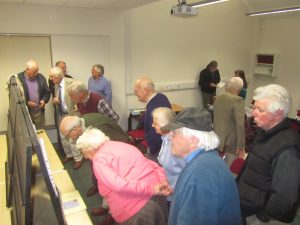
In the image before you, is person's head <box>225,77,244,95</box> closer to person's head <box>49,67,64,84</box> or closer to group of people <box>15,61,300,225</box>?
group of people <box>15,61,300,225</box>

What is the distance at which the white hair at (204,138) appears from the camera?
148cm

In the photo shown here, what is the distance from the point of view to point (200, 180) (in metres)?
1.36

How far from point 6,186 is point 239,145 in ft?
8.94

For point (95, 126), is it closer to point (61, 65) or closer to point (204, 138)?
point (204, 138)

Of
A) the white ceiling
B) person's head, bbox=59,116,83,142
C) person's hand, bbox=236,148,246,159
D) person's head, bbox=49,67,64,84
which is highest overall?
the white ceiling

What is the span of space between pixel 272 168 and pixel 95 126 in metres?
1.65

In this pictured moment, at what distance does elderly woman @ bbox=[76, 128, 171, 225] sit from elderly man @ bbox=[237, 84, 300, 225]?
58cm

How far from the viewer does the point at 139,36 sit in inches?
234

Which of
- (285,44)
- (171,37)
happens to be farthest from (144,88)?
(285,44)

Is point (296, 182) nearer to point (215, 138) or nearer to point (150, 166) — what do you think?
point (215, 138)

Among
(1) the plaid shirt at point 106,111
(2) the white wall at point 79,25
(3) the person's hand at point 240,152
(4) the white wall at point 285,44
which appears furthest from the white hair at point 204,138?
(4) the white wall at point 285,44

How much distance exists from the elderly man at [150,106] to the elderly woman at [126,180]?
76 cm

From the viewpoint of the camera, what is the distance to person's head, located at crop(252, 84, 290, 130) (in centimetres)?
177

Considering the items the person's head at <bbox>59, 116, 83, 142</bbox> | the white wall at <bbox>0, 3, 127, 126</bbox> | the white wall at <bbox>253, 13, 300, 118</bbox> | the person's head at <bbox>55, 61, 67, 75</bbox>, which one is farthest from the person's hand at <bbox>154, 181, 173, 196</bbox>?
the white wall at <bbox>253, 13, 300, 118</bbox>
